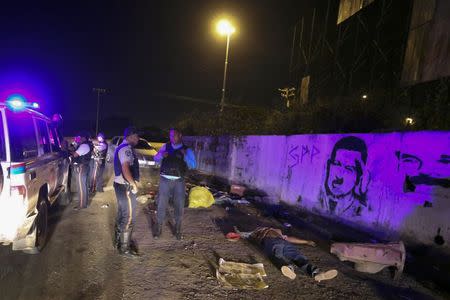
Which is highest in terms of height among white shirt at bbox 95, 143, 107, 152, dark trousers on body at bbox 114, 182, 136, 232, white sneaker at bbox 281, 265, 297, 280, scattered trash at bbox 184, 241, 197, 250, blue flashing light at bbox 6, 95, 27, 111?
blue flashing light at bbox 6, 95, 27, 111

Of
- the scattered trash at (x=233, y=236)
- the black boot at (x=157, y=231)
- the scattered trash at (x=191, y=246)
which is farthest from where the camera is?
the scattered trash at (x=233, y=236)

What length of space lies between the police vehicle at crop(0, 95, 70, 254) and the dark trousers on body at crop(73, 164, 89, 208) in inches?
51.3

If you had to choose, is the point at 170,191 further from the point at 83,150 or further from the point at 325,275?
the point at 325,275

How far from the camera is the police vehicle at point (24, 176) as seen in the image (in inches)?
138

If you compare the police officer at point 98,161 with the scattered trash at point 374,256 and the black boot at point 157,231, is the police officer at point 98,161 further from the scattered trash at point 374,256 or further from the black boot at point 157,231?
the scattered trash at point 374,256

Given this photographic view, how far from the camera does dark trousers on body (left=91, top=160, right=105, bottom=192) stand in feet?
27.1

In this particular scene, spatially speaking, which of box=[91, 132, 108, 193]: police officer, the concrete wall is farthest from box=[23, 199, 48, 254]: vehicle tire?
the concrete wall

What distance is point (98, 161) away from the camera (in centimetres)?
823

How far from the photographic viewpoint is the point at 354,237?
19.8 feet

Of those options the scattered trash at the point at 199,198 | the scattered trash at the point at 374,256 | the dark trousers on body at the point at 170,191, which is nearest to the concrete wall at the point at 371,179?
the scattered trash at the point at 374,256

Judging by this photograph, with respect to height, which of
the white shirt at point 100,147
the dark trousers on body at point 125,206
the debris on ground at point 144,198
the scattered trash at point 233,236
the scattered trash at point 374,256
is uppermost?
the white shirt at point 100,147

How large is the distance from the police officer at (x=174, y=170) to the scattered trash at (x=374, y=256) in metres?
2.62

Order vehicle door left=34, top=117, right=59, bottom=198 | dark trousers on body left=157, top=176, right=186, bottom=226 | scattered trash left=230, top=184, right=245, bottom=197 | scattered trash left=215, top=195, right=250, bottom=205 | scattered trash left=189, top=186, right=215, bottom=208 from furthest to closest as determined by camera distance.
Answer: scattered trash left=230, top=184, right=245, bottom=197, scattered trash left=215, top=195, right=250, bottom=205, scattered trash left=189, top=186, right=215, bottom=208, dark trousers on body left=157, top=176, right=186, bottom=226, vehicle door left=34, top=117, right=59, bottom=198

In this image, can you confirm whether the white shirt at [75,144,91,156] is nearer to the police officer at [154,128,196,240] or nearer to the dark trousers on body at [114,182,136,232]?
→ the police officer at [154,128,196,240]
